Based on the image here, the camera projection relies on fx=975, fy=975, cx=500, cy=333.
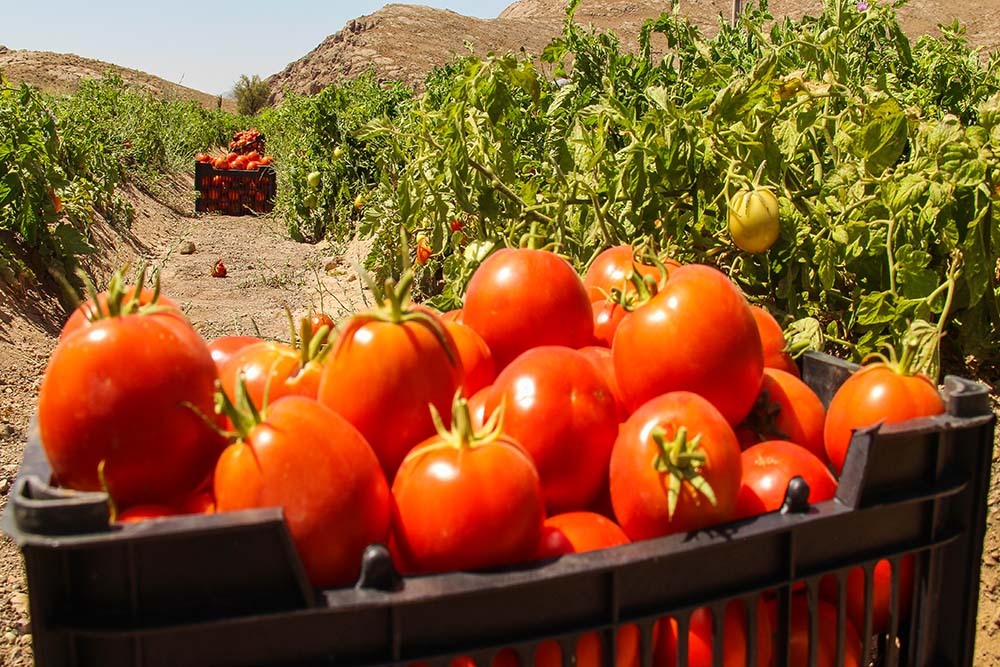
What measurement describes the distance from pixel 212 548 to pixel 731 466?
2.26 ft

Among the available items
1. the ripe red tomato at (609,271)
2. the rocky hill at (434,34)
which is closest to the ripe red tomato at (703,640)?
the ripe red tomato at (609,271)

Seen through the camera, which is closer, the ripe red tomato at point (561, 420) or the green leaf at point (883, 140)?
the ripe red tomato at point (561, 420)

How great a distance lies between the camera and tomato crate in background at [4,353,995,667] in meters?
1.03

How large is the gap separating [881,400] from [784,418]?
0.21 meters

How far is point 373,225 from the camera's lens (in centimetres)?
552

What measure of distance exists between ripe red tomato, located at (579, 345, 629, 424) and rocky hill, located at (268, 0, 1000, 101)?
124 ft

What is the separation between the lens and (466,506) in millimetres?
1213

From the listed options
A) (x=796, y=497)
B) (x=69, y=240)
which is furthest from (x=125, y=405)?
(x=69, y=240)

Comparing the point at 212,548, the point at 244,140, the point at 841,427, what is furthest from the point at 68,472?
the point at 244,140

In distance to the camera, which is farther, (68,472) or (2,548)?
(2,548)

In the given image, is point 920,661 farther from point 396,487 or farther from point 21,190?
point 21,190

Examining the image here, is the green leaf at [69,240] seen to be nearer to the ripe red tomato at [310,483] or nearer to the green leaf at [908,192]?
the green leaf at [908,192]

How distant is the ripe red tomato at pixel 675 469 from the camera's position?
1.28 metres

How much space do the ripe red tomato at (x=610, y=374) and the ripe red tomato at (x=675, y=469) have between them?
218 millimetres
